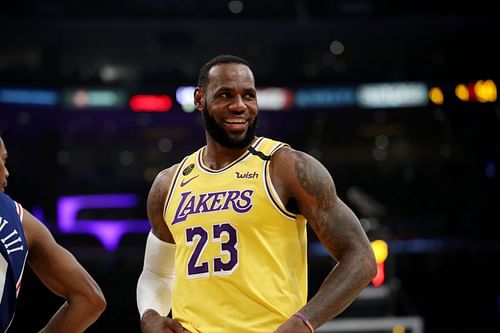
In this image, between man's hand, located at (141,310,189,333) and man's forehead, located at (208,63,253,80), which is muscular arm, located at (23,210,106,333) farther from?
man's forehead, located at (208,63,253,80)

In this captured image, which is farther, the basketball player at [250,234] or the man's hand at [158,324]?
the man's hand at [158,324]

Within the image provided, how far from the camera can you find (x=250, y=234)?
354 cm

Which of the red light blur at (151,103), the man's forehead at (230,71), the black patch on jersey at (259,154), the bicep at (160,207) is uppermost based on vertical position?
the red light blur at (151,103)

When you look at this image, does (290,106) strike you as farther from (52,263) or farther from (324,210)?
(52,263)

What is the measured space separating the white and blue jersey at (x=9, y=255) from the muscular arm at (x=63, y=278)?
0.26 ft

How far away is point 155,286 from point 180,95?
52.8 ft

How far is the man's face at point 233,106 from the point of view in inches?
147

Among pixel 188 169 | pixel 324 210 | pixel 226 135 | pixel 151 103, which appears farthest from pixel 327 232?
pixel 151 103

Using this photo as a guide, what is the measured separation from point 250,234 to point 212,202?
23 centimetres

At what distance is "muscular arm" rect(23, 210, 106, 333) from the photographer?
131 inches

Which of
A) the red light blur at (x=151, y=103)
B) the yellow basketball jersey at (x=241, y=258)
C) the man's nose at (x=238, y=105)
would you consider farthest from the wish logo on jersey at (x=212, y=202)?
the red light blur at (x=151, y=103)

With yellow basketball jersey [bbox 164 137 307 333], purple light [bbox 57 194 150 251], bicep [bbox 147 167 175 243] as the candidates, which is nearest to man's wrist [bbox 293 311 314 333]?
yellow basketball jersey [bbox 164 137 307 333]

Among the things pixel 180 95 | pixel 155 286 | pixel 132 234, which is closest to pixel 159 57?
pixel 180 95

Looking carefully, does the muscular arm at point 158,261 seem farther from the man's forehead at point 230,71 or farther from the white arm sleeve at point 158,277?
the man's forehead at point 230,71
